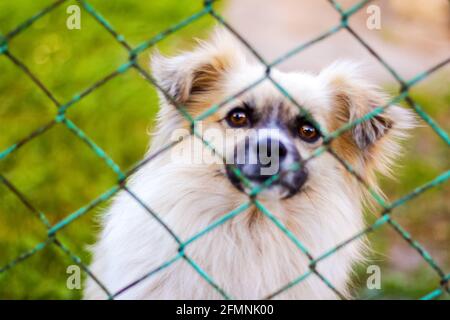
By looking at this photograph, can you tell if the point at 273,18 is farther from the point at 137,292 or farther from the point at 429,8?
the point at 137,292

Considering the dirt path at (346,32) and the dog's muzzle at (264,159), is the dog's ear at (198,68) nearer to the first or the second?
the dog's muzzle at (264,159)

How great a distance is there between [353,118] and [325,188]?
351 mm

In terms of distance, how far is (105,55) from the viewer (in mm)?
5125

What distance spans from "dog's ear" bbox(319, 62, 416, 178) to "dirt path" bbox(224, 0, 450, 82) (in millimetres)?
3247

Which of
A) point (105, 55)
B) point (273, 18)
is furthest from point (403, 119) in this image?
point (273, 18)

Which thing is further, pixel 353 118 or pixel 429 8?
pixel 429 8

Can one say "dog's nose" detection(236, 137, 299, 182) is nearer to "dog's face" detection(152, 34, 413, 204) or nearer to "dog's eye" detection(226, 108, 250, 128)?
"dog's face" detection(152, 34, 413, 204)

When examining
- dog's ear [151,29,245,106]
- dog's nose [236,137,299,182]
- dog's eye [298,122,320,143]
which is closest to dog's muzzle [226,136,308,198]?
dog's nose [236,137,299,182]

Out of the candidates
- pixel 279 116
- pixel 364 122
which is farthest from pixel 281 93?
pixel 364 122

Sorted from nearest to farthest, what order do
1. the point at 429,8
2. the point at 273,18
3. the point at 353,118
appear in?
the point at 353,118, the point at 273,18, the point at 429,8

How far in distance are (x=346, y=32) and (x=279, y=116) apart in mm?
4779

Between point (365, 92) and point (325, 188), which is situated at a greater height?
point (365, 92)

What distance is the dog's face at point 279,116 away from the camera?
2719mm

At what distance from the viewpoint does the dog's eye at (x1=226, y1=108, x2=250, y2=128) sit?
2.93 m
